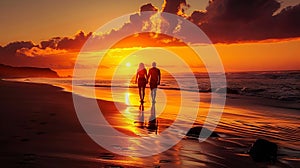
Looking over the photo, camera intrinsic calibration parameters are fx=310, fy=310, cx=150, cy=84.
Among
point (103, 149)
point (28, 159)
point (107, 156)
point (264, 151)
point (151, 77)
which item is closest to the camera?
point (28, 159)

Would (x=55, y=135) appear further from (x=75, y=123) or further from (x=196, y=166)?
(x=196, y=166)

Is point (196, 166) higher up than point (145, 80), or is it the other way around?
point (145, 80)

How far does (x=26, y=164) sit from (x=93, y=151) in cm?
143

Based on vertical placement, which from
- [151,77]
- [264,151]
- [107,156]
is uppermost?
[151,77]

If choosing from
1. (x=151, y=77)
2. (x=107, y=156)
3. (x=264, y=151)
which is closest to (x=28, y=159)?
(x=107, y=156)

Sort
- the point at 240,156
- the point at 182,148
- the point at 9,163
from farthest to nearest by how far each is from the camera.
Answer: the point at 182,148 → the point at 240,156 → the point at 9,163

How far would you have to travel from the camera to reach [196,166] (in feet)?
17.4

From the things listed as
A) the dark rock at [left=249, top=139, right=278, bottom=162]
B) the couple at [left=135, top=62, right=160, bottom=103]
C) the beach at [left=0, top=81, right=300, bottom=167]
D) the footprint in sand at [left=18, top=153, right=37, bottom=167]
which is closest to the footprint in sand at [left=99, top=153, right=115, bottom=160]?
the beach at [left=0, top=81, right=300, bottom=167]

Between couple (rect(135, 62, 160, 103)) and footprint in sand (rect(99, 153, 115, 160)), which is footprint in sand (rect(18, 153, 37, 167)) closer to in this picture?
footprint in sand (rect(99, 153, 115, 160))

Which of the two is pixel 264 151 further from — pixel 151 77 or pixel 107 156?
pixel 151 77

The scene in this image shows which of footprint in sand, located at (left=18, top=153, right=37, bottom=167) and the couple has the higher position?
the couple

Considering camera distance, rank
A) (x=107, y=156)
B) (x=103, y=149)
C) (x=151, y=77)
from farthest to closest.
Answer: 1. (x=151, y=77)
2. (x=103, y=149)
3. (x=107, y=156)

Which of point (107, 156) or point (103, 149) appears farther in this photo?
point (103, 149)

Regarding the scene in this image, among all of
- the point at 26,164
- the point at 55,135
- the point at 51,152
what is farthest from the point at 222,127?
the point at 26,164
